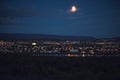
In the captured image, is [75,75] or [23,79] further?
[75,75]

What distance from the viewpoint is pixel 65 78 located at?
1438 cm

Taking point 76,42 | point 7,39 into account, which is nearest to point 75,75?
point 7,39

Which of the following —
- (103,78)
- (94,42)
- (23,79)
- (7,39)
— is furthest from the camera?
(94,42)

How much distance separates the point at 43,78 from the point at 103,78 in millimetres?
3189

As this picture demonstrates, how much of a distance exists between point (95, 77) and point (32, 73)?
11.9 feet

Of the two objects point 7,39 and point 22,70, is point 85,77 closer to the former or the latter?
point 22,70

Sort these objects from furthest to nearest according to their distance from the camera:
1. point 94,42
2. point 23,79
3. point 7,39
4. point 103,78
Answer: point 94,42, point 7,39, point 103,78, point 23,79

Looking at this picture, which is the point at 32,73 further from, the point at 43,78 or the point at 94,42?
the point at 94,42

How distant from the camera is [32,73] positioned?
50.8ft

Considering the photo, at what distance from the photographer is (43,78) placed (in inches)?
551

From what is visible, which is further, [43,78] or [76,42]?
[76,42]

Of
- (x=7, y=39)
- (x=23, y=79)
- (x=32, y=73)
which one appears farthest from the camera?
(x=7, y=39)

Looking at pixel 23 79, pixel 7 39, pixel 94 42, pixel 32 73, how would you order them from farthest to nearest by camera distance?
pixel 94 42 < pixel 7 39 < pixel 32 73 < pixel 23 79

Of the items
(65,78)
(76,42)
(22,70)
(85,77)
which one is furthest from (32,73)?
(76,42)
